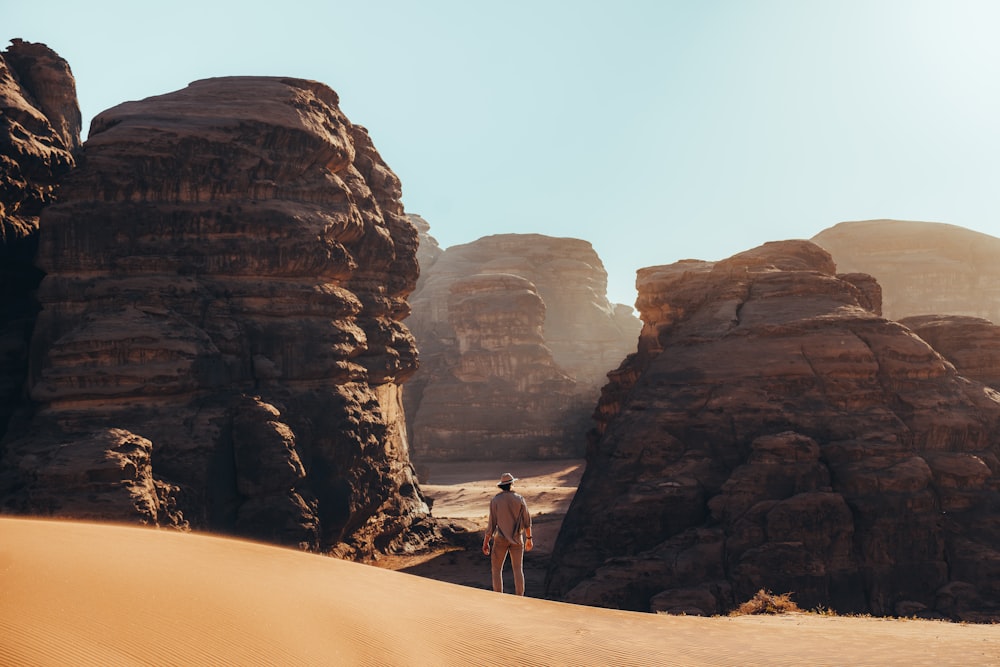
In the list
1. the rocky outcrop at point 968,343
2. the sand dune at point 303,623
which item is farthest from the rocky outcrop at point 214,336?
the rocky outcrop at point 968,343

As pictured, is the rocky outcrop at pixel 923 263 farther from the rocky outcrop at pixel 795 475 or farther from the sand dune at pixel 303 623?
the sand dune at pixel 303 623

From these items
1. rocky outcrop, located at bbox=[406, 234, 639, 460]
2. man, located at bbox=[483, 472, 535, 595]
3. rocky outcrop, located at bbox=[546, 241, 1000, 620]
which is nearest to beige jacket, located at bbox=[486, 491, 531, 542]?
man, located at bbox=[483, 472, 535, 595]

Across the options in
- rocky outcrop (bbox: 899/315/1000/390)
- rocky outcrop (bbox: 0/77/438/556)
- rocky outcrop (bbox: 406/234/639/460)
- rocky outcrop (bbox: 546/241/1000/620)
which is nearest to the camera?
rocky outcrop (bbox: 546/241/1000/620)

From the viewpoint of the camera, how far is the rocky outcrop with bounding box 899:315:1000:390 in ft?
91.8

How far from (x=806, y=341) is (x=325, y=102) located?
17944 millimetres

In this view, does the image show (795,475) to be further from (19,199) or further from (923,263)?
(923,263)

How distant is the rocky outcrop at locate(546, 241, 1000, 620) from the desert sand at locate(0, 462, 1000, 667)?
7751 mm

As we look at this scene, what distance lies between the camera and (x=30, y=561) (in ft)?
25.1

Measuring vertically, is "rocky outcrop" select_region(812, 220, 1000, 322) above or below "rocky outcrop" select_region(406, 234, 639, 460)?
above

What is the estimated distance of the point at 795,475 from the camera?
804 inches

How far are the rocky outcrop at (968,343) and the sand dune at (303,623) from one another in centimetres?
1949

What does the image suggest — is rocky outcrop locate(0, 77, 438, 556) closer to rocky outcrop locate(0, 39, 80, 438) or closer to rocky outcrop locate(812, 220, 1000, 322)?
rocky outcrop locate(0, 39, 80, 438)

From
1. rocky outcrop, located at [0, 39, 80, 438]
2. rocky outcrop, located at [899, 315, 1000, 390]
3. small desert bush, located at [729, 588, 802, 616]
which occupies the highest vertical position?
rocky outcrop, located at [0, 39, 80, 438]

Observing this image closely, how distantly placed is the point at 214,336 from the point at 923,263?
73096 millimetres
